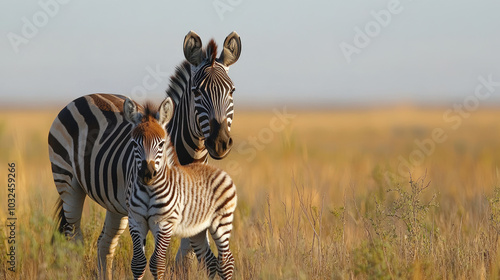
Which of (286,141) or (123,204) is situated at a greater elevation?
(286,141)

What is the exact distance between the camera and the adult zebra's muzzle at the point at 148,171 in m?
4.90

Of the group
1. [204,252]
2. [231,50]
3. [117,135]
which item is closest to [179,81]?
[231,50]

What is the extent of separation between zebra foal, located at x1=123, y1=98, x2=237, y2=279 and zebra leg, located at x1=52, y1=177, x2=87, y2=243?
76.6 inches

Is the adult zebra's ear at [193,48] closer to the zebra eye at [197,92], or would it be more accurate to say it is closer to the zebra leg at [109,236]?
the zebra eye at [197,92]

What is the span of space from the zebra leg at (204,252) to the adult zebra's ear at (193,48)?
1.77 metres

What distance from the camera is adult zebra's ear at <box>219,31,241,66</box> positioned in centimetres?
623

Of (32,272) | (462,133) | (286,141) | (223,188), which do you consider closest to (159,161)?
(223,188)

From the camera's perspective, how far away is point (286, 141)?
7.84m

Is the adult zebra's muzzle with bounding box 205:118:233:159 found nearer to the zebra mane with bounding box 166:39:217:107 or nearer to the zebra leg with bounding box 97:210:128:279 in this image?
the zebra mane with bounding box 166:39:217:107

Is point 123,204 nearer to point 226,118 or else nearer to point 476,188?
point 226,118

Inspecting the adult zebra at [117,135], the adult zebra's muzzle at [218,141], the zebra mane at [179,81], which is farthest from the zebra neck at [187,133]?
the adult zebra's muzzle at [218,141]

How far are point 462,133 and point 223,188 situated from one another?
28.5 m

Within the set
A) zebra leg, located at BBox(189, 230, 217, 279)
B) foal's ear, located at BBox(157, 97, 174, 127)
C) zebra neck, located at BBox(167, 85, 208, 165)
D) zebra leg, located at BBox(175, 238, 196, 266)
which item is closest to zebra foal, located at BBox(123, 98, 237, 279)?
foal's ear, located at BBox(157, 97, 174, 127)

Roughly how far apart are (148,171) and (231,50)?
2.02 meters
